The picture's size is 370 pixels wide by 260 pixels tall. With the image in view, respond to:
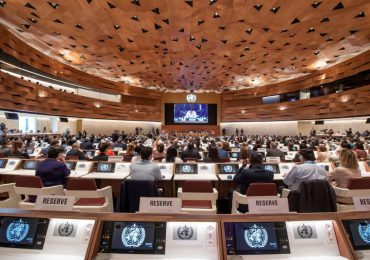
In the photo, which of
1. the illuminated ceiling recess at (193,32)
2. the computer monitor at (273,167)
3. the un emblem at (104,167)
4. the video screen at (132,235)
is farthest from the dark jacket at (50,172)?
the illuminated ceiling recess at (193,32)

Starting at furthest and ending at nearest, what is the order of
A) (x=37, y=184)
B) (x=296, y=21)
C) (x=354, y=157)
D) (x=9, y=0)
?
(x=296, y=21)
(x=9, y=0)
(x=354, y=157)
(x=37, y=184)

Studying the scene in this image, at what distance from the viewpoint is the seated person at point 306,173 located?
381 cm

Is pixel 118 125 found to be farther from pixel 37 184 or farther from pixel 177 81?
pixel 37 184

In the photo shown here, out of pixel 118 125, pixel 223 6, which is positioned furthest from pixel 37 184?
pixel 118 125

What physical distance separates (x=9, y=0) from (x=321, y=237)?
11.6m

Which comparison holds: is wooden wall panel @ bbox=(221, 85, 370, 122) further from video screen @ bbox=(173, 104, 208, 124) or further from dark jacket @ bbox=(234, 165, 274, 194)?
dark jacket @ bbox=(234, 165, 274, 194)

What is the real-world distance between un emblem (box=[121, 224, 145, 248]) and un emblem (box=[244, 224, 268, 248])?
69 cm

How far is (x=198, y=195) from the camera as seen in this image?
145 inches

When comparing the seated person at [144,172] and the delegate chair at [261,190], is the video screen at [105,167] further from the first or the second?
the delegate chair at [261,190]

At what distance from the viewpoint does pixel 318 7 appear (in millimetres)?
9938

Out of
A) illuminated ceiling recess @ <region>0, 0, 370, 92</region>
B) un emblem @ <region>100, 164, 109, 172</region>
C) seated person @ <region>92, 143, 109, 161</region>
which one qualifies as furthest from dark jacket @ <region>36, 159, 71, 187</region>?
illuminated ceiling recess @ <region>0, 0, 370, 92</region>

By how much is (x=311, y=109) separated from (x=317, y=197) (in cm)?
2148

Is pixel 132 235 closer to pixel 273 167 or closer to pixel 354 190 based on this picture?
pixel 354 190

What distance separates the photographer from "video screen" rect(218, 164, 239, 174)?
5771 mm
